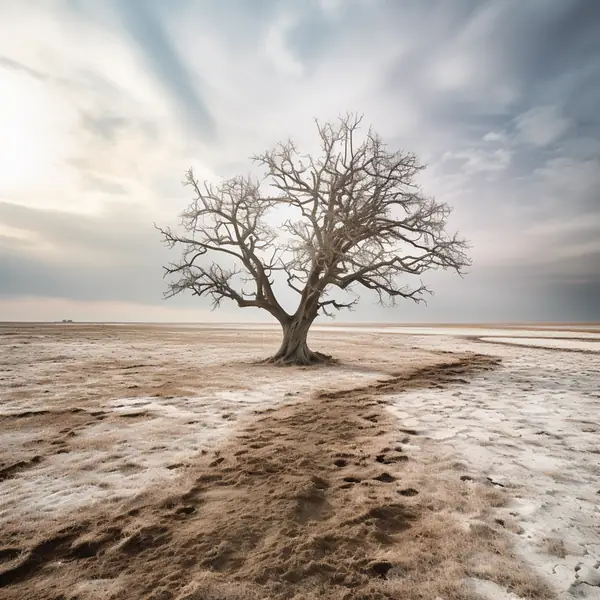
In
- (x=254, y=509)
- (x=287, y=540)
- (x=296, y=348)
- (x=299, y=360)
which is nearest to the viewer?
(x=287, y=540)

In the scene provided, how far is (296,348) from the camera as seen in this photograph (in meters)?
15.5

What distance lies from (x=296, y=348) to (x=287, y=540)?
42.0ft

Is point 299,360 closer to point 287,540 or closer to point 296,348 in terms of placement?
point 296,348

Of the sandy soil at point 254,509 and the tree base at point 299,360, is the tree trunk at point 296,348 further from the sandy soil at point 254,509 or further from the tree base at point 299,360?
the sandy soil at point 254,509

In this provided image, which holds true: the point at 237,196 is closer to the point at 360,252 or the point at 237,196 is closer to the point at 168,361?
the point at 360,252

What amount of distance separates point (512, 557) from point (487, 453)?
7.23ft

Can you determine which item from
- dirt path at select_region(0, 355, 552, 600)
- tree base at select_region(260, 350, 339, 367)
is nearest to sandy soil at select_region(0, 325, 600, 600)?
dirt path at select_region(0, 355, 552, 600)

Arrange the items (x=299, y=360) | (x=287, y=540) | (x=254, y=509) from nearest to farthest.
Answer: (x=287, y=540)
(x=254, y=509)
(x=299, y=360)

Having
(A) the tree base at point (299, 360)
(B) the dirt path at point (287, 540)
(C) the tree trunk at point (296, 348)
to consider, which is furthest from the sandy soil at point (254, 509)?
(C) the tree trunk at point (296, 348)

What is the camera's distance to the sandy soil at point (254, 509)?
7.50 feet

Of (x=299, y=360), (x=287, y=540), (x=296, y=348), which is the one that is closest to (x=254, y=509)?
(x=287, y=540)

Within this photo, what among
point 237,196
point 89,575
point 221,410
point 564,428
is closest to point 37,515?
point 89,575

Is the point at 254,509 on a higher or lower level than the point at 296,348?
lower

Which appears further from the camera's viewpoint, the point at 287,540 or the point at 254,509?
the point at 254,509
